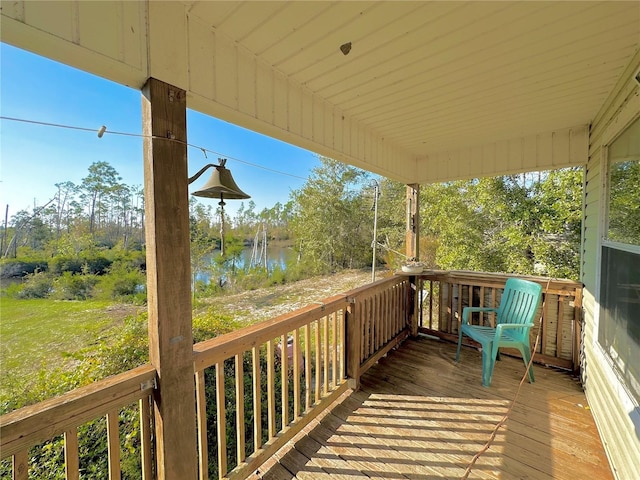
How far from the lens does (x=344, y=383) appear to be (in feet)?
8.36

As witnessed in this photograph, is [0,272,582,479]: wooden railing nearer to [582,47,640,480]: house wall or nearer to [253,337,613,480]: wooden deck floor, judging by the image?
[253,337,613,480]: wooden deck floor

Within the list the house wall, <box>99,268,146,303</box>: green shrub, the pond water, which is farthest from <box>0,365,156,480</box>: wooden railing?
the pond water

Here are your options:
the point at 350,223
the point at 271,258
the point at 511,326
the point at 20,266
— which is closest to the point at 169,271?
the point at 511,326

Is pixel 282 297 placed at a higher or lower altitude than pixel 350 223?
Result: lower

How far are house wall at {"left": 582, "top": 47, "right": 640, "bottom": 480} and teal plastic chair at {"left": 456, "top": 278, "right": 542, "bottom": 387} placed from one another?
16.8 inches

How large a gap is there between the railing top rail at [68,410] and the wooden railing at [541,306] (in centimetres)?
331

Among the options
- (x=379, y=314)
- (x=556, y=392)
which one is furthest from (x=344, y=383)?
Result: (x=556, y=392)

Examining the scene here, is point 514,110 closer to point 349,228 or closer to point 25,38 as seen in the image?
point 25,38

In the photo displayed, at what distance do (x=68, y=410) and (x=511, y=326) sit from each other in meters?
3.11

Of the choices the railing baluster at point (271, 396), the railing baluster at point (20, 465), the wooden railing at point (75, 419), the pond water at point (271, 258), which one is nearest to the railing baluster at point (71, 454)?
the wooden railing at point (75, 419)

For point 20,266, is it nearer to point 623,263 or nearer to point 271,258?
point 623,263

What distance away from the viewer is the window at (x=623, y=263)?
5.12ft

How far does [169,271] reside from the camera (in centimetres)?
120

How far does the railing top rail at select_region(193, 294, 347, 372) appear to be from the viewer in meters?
1.41
